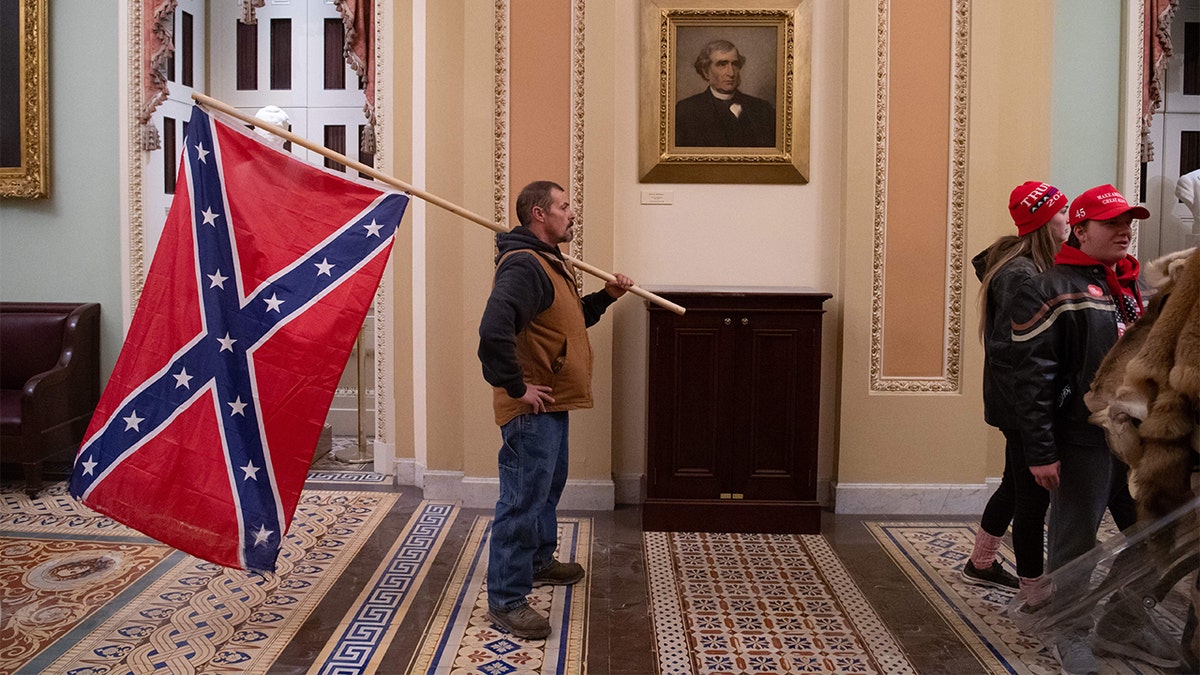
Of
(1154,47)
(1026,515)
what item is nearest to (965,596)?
(1026,515)

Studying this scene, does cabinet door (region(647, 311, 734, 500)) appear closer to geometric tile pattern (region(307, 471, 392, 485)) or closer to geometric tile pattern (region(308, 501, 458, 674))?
geometric tile pattern (region(308, 501, 458, 674))

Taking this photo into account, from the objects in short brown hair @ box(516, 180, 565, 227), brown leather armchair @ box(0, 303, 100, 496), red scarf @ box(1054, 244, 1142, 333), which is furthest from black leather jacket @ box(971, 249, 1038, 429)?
brown leather armchair @ box(0, 303, 100, 496)

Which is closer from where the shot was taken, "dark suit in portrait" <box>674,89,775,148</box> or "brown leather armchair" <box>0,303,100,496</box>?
"dark suit in portrait" <box>674,89,775,148</box>

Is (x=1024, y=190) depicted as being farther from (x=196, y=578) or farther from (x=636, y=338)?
(x=196, y=578)

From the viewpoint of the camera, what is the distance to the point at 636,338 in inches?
193

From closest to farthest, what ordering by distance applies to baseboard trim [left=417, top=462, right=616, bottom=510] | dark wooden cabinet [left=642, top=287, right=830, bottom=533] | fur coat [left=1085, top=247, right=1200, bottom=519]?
1. fur coat [left=1085, top=247, right=1200, bottom=519]
2. dark wooden cabinet [left=642, top=287, right=830, bottom=533]
3. baseboard trim [left=417, top=462, right=616, bottom=510]

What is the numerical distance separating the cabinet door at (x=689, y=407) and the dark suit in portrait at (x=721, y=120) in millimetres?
1089

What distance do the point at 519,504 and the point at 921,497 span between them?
257 centimetres

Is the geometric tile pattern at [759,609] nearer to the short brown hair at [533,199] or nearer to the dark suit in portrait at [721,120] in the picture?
the short brown hair at [533,199]

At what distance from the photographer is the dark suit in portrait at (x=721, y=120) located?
4.77m

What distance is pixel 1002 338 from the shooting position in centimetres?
308

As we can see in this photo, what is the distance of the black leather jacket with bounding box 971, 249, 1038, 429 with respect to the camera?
9.89ft

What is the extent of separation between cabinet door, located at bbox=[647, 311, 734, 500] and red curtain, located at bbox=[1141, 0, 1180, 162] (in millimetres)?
2842

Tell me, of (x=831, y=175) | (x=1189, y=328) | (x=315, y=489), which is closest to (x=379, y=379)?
(x=315, y=489)
